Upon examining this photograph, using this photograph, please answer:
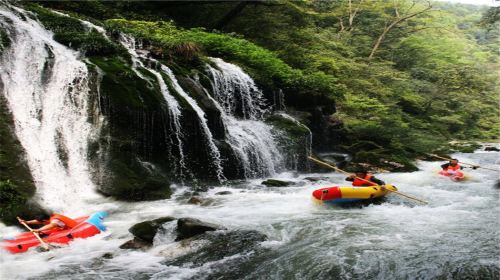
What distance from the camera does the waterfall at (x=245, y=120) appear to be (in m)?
11.2

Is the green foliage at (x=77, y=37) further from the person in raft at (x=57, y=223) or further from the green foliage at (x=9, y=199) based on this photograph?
the person in raft at (x=57, y=223)

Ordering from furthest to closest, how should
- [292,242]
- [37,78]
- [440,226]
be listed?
[37,78]
[440,226]
[292,242]

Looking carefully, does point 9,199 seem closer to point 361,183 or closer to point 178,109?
point 178,109

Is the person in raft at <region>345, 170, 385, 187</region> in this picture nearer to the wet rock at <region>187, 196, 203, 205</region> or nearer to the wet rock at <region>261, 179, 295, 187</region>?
the wet rock at <region>261, 179, 295, 187</region>

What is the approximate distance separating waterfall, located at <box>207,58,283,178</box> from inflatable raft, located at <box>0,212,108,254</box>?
188 inches

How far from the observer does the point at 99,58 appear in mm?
10469

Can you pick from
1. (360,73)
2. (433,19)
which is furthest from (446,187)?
(433,19)

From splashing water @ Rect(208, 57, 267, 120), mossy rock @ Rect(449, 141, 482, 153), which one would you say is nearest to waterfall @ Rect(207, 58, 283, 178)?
splashing water @ Rect(208, 57, 267, 120)

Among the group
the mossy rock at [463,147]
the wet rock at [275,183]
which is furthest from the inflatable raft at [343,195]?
the mossy rock at [463,147]

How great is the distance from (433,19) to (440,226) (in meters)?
24.2

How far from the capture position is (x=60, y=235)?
6109 mm

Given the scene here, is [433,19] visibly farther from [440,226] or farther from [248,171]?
[440,226]

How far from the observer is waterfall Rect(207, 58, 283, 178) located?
11.2 metres

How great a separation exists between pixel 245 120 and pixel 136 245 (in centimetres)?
731
